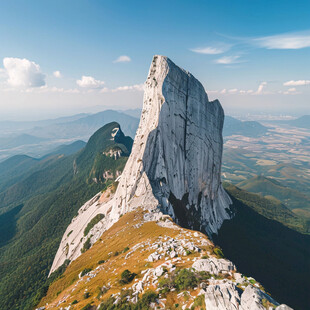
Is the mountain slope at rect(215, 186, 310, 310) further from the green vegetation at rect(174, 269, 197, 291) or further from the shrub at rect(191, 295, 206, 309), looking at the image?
the shrub at rect(191, 295, 206, 309)

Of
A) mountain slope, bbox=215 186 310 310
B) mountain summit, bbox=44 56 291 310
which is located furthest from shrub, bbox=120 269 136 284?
mountain slope, bbox=215 186 310 310

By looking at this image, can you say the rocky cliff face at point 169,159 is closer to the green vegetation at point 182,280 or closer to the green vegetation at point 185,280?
the green vegetation at point 182,280

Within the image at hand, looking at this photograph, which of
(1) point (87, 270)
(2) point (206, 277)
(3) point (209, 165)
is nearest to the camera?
(2) point (206, 277)

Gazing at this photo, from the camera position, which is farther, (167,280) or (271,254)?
(271,254)

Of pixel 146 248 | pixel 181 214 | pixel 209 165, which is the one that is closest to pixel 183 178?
pixel 181 214

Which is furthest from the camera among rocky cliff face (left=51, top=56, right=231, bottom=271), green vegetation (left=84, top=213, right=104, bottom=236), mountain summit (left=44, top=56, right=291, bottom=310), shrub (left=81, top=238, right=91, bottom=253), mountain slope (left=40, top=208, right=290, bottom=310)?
green vegetation (left=84, top=213, right=104, bottom=236)

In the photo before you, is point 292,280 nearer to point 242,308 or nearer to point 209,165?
point 209,165

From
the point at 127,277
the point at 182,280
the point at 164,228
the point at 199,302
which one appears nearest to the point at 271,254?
the point at 164,228

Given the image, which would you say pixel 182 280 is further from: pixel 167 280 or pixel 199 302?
pixel 199 302

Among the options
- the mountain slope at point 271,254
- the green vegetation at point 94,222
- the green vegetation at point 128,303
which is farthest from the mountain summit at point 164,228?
the mountain slope at point 271,254
